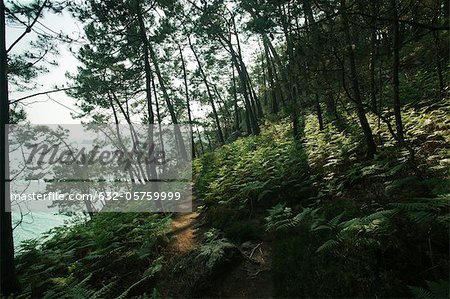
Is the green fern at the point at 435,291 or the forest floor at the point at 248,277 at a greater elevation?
the green fern at the point at 435,291

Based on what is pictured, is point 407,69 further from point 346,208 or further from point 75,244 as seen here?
point 75,244

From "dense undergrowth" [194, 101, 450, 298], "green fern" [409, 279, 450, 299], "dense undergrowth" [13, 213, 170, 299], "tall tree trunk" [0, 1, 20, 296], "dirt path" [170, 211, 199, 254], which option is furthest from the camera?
"dirt path" [170, 211, 199, 254]

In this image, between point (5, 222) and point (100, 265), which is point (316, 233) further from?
point (5, 222)

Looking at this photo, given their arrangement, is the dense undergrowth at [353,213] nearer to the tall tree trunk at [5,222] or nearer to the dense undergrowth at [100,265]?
the dense undergrowth at [100,265]

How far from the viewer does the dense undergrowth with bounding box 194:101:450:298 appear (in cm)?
356

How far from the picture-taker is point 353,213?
16.2 ft

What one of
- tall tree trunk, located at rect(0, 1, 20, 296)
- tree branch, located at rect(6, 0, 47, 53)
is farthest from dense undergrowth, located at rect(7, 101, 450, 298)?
tree branch, located at rect(6, 0, 47, 53)

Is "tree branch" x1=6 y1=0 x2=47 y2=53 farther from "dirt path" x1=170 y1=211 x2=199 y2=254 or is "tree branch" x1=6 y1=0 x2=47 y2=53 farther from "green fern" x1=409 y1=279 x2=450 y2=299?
"green fern" x1=409 y1=279 x2=450 y2=299

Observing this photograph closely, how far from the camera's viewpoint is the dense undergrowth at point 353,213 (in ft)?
11.7

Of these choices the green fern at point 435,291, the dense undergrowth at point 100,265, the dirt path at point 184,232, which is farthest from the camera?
the dirt path at point 184,232

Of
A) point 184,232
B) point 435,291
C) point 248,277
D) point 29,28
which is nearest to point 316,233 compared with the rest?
point 248,277

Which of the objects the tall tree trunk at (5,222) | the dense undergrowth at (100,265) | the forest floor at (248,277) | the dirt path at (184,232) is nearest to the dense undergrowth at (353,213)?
the forest floor at (248,277)

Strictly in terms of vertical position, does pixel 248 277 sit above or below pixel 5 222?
below

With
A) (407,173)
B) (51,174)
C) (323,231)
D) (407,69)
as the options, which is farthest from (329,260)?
(51,174)
